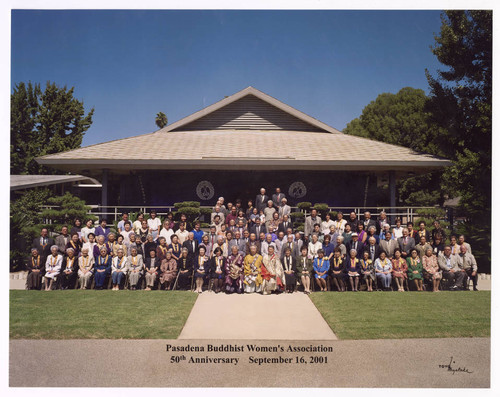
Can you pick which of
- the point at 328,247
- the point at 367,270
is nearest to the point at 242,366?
the point at 328,247

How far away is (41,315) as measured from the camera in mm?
6719

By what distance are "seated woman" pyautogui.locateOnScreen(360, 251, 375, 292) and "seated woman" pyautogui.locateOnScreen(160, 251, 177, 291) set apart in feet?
13.8

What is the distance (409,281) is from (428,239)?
1.44 metres

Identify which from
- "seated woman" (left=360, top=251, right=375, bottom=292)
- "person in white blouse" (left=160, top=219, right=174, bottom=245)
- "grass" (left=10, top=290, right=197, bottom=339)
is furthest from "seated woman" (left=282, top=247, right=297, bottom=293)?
"person in white blouse" (left=160, top=219, right=174, bottom=245)

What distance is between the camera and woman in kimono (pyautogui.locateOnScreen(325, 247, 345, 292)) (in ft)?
27.7

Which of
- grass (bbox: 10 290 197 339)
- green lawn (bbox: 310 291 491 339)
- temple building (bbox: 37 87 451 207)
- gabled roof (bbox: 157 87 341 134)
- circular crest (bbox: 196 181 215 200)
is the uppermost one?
gabled roof (bbox: 157 87 341 134)

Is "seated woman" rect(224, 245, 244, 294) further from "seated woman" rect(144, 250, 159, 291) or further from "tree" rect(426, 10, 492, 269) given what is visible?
"tree" rect(426, 10, 492, 269)

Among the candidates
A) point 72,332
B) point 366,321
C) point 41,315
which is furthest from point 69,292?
point 366,321

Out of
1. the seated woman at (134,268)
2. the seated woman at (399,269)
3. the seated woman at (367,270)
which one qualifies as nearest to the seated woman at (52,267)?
the seated woman at (134,268)

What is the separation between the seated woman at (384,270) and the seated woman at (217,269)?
345cm

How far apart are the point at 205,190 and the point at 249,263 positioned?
515 cm

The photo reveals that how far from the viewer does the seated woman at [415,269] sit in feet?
27.8

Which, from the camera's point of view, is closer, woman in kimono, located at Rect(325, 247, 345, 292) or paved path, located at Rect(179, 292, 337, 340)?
paved path, located at Rect(179, 292, 337, 340)
